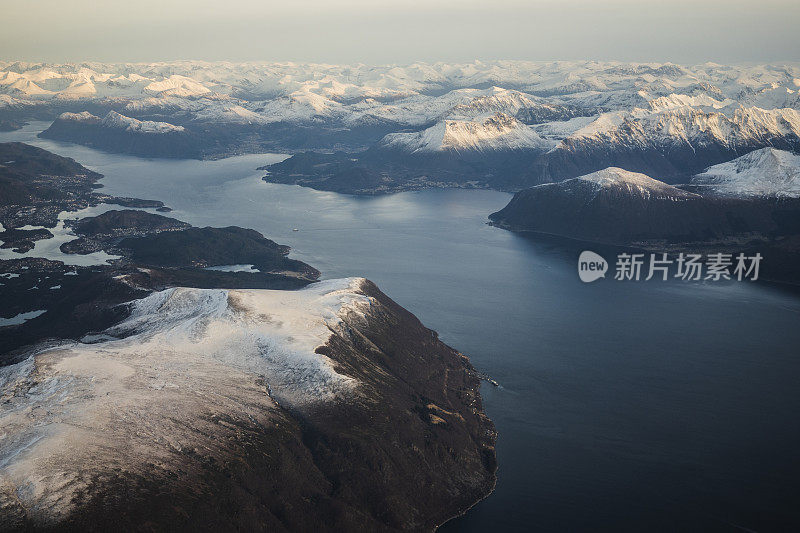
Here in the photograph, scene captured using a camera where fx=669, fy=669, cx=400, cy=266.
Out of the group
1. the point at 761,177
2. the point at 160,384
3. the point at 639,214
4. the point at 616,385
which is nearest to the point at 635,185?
the point at 639,214

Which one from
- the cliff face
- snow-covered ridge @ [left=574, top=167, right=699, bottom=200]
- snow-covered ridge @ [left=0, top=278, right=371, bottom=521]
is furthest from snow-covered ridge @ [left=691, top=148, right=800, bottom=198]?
snow-covered ridge @ [left=0, top=278, right=371, bottom=521]

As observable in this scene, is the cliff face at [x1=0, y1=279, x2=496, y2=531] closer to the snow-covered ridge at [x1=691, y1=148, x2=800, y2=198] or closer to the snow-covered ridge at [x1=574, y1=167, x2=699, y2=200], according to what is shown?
the snow-covered ridge at [x1=574, y1=167, x2=699, y2=200]

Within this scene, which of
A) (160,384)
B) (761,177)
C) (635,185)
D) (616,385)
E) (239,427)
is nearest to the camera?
(239,427)

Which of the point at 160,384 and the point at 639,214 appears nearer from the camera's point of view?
the point at 160,384

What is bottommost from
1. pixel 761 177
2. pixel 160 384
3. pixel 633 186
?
pixel 160 384

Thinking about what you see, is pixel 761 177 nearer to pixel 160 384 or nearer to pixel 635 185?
pixel 635 185

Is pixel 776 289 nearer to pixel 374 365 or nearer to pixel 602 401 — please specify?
pixel 602 401

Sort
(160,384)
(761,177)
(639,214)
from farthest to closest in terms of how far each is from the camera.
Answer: (761,177)
(639,214)
(160,384)
